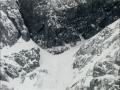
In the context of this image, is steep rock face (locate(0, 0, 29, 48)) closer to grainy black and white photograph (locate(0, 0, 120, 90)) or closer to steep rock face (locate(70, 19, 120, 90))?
grainy black and white photograph (locate(0, 0, 120, 90))

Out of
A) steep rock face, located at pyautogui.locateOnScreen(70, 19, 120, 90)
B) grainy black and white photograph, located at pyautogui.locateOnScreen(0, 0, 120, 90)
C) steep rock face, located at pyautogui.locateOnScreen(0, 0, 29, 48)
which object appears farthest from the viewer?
steep rock face, located at pyautogui.locateOnScreen(0, 0, 29, 48)

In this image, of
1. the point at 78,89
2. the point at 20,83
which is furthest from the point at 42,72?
the point at 78,89

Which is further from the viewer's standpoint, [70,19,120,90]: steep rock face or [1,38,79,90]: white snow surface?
[1,38,79,90]: white snow surface

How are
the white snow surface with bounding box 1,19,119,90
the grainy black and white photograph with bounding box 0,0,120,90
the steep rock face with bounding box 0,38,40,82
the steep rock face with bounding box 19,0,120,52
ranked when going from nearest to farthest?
the white snow surface with bounding box 1,19,119,90 < the grainy black and white photograph with bounding box 0,0,120,90 < the steep rock face with bounding box 0,38,40,82 < the steep rock face with bounding box 19,0,120,52

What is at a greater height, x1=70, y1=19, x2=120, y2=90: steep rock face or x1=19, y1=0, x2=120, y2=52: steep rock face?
x1=19, y1=0, x2=120, y2=52: steep rock face

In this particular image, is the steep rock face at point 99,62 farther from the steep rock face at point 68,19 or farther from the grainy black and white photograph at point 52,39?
the steep rock face at point 68,19

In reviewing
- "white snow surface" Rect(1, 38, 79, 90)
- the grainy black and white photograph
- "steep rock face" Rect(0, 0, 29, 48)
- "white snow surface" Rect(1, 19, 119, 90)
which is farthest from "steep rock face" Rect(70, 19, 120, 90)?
"steep rock face" Rect(0, 0, 29, 48)

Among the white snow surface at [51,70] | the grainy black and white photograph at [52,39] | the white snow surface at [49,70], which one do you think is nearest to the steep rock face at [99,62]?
the grainy black and white photograph at [52,39]
